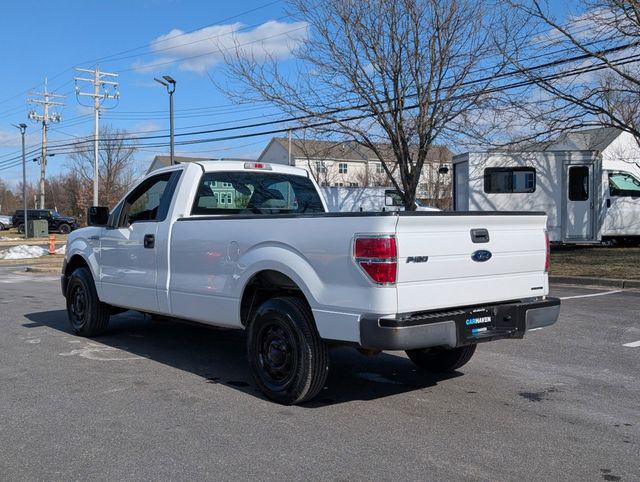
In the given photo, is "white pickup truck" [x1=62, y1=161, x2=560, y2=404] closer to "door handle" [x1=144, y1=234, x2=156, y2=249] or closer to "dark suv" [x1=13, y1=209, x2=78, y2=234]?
"door handle" [x1=144, y1=234, x2=156, y2=249]

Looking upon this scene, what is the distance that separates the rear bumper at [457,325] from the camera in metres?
4.43

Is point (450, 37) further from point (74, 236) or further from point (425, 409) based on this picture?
point (425, 409)

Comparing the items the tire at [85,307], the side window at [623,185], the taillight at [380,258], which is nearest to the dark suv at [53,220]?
the side window at [623,185]

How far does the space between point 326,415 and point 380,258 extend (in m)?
1.40

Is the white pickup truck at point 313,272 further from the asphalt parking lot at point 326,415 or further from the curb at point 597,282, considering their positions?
the curb at point 597,282

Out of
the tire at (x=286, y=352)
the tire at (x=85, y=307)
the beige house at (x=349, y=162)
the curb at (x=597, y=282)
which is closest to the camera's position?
the tire at (x=286, y=352)

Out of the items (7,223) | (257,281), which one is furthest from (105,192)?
(257,281)

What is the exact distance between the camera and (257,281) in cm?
557

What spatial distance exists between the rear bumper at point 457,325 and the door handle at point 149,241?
2.99 metres

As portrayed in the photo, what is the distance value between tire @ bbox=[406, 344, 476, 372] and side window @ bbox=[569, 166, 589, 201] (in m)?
13.8

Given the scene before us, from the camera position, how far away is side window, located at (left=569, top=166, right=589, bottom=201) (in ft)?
60.5

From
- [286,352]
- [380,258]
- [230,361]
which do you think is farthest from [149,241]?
[380,258]

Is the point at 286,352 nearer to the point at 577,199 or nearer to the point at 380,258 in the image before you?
the point at 380,258

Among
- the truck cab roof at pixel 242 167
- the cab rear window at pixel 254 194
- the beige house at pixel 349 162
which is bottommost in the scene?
the cab rear window at pixel 254 194
